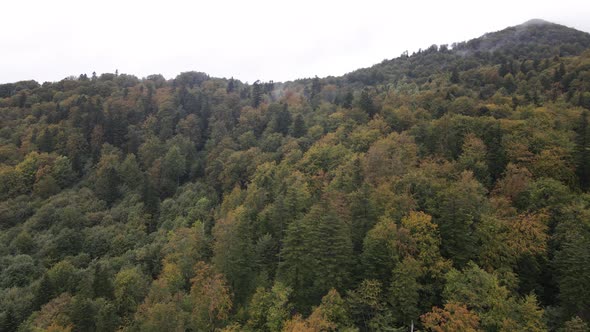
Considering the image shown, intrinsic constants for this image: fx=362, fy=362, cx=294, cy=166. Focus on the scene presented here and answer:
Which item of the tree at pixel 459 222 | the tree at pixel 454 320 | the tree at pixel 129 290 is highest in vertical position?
Result: the tree at pixel 459 222

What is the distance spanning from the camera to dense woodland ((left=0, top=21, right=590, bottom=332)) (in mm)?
34656

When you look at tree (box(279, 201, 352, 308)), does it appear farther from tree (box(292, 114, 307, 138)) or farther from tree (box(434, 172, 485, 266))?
tree (box(292, 114, 307, 138))

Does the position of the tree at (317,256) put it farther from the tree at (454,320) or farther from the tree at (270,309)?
the tree at (454,320)

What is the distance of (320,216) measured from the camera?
4084cm

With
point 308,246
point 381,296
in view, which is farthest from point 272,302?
point 381,296

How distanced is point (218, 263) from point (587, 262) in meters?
38.9

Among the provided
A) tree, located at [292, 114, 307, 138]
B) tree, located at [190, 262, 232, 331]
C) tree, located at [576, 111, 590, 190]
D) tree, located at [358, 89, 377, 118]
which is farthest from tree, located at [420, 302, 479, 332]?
tree, located at [292, 114, 307, 138]

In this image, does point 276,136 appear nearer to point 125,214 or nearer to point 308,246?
point 125,214

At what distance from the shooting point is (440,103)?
7806 centimetres

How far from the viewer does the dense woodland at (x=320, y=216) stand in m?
34.7

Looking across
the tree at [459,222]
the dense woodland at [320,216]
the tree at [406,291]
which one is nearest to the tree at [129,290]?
the dense woodland at [320,216]

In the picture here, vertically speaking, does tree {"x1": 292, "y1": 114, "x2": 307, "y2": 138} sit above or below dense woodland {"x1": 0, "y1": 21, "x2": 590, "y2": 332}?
above

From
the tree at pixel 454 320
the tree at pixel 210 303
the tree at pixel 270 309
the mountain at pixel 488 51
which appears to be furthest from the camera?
the mountain at pixel 488 51

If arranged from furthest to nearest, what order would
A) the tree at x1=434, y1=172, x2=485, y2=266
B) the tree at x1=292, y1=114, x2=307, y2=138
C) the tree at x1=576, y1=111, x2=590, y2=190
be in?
the tree at x1=292, y1=114, x2=307, y2=138
the tree at x1=576, y1=111, x2=590, y2=190
the tree at x1=434, y1=172, x2=485, y2=266
